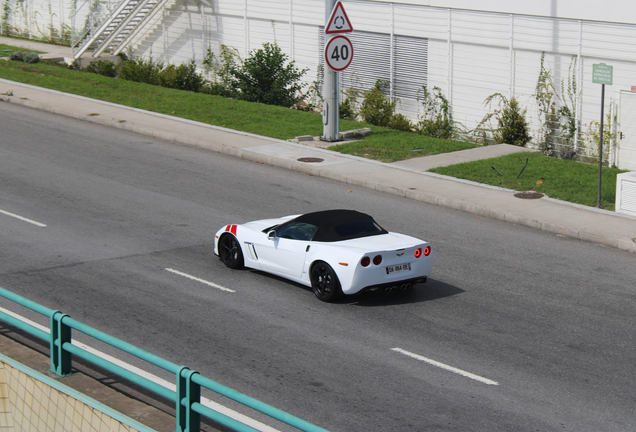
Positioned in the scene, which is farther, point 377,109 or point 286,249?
point 377,109

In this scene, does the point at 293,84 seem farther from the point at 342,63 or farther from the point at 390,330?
the point at 390,330

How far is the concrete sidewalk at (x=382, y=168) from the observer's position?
1550 centimetres

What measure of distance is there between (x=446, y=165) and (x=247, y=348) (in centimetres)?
1130

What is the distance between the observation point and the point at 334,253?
1120cm

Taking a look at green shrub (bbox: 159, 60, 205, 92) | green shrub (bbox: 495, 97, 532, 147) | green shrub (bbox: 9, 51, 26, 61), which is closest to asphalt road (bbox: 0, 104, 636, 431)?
green shrub (bbox: 495, 97, 532, 147)

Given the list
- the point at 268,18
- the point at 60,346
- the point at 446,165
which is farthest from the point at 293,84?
the point at 60,346

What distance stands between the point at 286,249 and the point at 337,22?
10.5m

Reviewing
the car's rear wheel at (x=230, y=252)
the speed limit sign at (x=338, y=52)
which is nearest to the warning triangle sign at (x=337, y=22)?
the speed limit sign at (x=338, y=52)

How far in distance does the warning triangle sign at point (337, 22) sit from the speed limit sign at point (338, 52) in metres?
0.19

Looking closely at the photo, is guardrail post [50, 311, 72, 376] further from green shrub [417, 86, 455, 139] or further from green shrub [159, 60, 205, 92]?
green shrub [159, 60, 205, 92]

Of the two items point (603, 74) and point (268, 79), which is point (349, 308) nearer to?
point (603, 74)

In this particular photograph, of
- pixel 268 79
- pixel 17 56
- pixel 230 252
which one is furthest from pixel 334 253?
pixel 17 56

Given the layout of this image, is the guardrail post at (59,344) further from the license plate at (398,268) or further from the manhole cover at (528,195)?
the manhole cover at (528,195)

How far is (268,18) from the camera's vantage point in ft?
101
